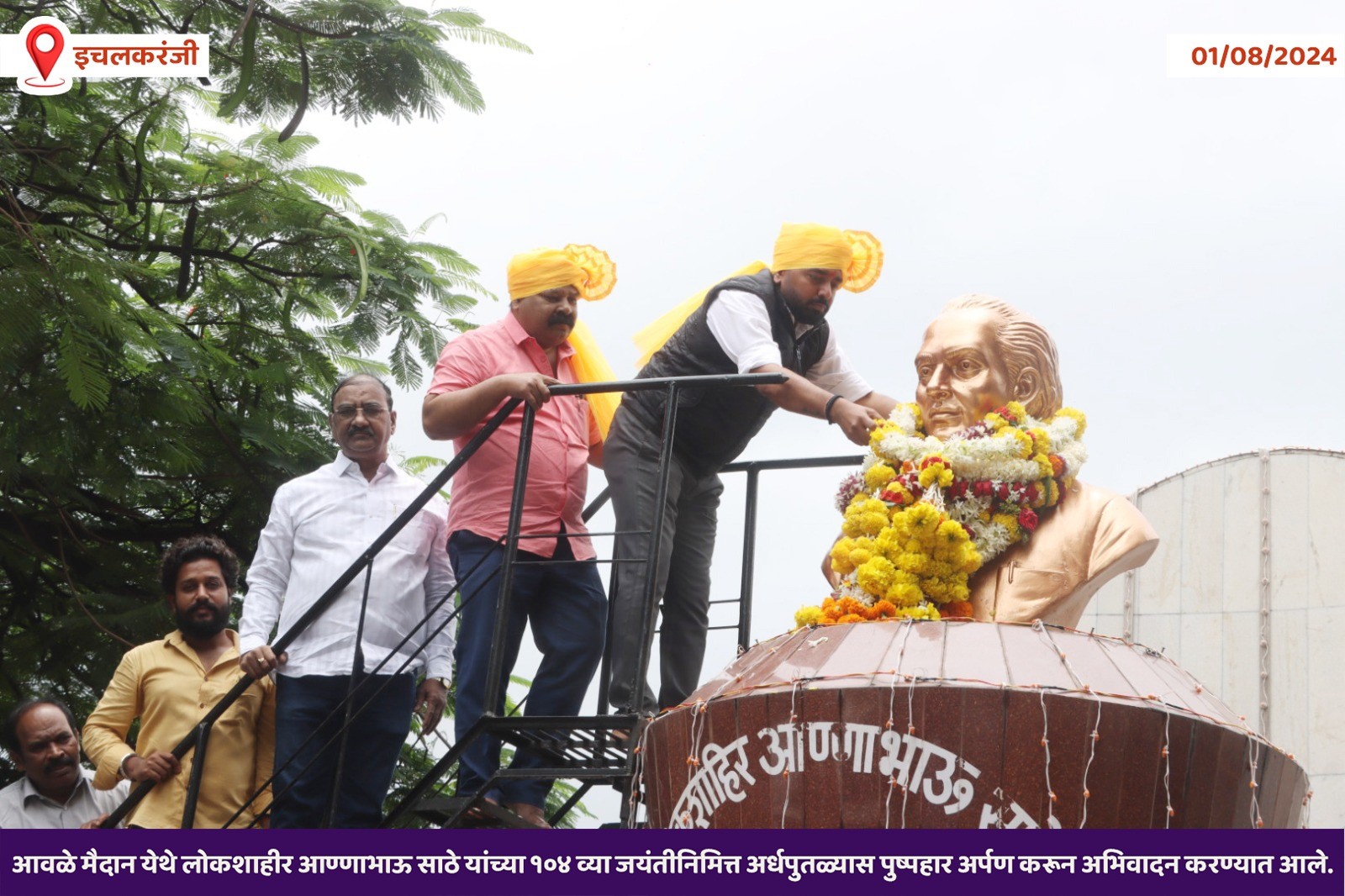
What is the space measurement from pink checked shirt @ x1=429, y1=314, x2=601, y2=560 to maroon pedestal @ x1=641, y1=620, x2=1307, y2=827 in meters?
1.41

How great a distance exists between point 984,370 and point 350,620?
2.22 meters

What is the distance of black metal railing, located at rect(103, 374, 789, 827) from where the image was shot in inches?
209

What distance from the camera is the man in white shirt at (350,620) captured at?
18.4 ft

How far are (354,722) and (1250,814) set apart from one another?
2778mm

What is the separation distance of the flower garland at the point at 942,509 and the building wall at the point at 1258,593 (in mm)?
5961

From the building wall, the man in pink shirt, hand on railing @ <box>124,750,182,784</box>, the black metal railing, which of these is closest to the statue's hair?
the black metal railing

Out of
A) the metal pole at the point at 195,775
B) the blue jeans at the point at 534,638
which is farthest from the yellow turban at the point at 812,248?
the metal pole at the point at 195,775

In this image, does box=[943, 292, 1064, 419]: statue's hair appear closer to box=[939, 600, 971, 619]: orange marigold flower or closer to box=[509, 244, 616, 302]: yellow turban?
box=[939, 600, 971, 619]: orange marigold flower

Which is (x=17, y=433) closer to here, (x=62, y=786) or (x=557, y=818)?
(x=62, y=786)

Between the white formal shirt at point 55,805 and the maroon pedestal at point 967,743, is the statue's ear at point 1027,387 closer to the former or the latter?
the maroon pedestal at point 967,743

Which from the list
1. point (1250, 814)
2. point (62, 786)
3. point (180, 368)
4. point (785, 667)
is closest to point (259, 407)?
point (180, 368)

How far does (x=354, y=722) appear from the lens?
18.5 ft

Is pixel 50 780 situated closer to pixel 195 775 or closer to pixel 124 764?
pixel 124 764

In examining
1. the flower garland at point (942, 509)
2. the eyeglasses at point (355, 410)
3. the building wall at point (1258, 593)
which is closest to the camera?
the flower garland at point (942, 509)
